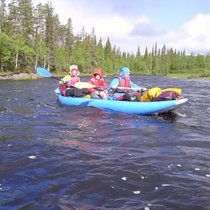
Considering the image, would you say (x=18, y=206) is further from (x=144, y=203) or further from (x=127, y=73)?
(x=127, y=73)

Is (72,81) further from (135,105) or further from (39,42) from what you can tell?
(39,42)

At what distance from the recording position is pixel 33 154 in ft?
23.2

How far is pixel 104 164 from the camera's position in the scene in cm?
648

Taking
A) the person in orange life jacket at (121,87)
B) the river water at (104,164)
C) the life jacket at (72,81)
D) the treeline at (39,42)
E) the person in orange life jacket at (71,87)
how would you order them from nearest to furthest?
the river water at (104,164)
the person in orange life jacket at (121,87)
the person in orange life jacket at (71,87)
the life jacket at (72,81)
the treeline at (39,42)

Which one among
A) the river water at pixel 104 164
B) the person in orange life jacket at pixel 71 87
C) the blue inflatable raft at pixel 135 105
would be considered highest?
the person in orange life jacket at pixel 71 87

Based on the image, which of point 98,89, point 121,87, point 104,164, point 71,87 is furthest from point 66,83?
point 104,164

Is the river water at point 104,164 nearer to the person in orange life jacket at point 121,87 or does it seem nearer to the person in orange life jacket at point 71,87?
the person in orange life jacket at point 121,87

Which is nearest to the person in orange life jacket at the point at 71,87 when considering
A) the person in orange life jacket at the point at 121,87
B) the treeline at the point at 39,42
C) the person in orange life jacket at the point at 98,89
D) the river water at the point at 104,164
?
the person in orange life jacket at the point at 98,89

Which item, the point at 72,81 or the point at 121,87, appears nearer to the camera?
the point at 121,87

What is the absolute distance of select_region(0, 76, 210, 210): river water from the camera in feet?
16.3

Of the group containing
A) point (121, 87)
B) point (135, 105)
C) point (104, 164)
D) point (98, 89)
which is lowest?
point (104, 164)

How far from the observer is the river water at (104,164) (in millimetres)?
4969

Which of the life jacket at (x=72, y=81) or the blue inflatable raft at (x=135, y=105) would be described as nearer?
the blue inflatable raft at (x=135, y=105)

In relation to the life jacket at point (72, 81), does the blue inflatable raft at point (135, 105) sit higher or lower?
lower
